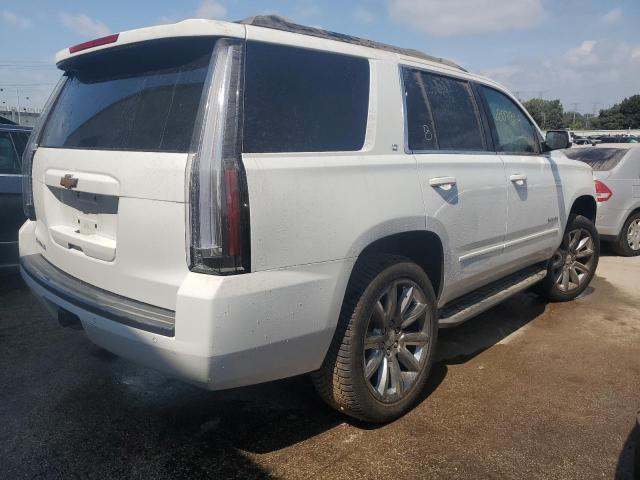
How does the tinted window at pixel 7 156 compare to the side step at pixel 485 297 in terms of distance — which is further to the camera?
the tinted window at pixel 7 156

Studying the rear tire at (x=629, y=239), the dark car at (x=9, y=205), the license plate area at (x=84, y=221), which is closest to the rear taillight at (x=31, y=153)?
the license plate area at (x=84, y=221)

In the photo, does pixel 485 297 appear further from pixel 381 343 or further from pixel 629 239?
pixel 629 239

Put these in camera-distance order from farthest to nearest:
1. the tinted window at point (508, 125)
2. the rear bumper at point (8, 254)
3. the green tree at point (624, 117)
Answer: the green tree at point (624, 117)
the rear bumper at point (8, 254)
the tinted window at point (508, 125)

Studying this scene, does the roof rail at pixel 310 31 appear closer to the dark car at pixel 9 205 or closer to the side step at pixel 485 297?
the side step at pixel 485 297

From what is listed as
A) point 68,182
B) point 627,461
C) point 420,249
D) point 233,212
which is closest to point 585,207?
point 420,249

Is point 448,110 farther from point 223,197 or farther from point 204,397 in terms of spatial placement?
point 204,397

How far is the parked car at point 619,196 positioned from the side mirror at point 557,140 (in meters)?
3.38

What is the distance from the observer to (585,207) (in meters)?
5.34

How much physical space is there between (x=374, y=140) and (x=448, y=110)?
3.23ft

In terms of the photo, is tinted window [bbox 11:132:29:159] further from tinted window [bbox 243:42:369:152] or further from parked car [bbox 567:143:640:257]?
parked car [bbox 567:143:640:257]

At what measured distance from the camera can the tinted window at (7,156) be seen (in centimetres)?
507

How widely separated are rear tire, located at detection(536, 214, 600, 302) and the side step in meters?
0.45

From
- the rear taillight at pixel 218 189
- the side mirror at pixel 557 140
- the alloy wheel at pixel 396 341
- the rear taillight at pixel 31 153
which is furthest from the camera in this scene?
the side mirror at pixel 557 140

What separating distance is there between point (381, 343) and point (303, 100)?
1306 millimetres
